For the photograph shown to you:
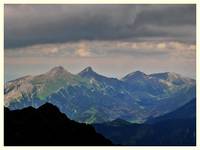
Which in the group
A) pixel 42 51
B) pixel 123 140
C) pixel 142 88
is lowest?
pixel 123 140

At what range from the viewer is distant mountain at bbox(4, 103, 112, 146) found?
102 feet

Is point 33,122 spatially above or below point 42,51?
below

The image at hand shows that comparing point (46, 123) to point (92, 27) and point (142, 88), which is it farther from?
point (142, 88)

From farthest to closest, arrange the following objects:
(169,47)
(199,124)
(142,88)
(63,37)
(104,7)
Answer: (142,88) → (169,47) → (63,37) → (104,7) → (199,124)

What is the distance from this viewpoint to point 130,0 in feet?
95.5

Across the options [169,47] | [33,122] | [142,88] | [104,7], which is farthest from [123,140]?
[104,7]

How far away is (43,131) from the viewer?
37.5m

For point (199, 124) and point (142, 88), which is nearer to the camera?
point (199, 124)

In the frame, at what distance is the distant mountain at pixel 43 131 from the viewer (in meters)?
31.2

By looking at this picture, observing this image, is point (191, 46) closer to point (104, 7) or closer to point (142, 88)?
point (104, 7)

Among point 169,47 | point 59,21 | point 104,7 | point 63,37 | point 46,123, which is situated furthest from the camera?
point 169,47

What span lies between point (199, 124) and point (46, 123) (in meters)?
20.4

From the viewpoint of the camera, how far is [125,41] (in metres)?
50.5

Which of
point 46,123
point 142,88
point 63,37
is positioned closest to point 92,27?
point 63,37
